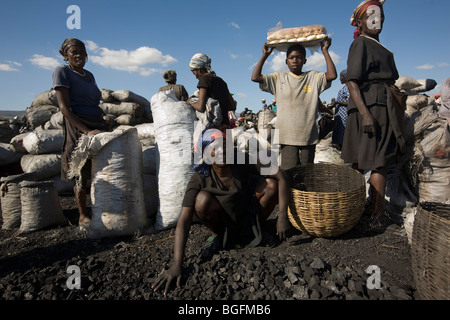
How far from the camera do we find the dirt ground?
1.68 meters

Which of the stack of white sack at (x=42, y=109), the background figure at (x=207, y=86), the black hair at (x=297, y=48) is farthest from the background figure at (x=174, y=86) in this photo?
the stack of white sack at (x=42, y=109)

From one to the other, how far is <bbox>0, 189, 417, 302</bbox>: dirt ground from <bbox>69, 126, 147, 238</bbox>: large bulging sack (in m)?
0.14

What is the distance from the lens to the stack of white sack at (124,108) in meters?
5.91

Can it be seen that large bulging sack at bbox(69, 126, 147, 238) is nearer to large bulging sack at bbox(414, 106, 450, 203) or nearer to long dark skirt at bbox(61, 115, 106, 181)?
long dark skirt at bbox(61, 115, 106, 181)

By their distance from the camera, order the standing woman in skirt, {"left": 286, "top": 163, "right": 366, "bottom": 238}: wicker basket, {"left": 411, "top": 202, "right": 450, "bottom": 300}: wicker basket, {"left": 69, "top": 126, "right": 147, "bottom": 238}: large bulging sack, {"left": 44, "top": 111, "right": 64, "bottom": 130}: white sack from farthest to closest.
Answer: {"left": 44, "top": 111, "right": 64, "bottom": 130}: white sack, {"left": 69, "top": 126, "right": 147, "bottom": 238}: large bulging sack, the standing woman in skirt, {"left": 286, "top": 163, "right": 366, "bottom": 238}: wicker basket, {"left": 411, "top": 202, "right": 450, "bottom": 300}: wicker basket

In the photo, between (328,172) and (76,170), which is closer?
(76,170)

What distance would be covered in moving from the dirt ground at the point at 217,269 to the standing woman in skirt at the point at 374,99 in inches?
20.9

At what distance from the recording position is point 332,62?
2.64m

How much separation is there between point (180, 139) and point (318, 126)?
1.48m

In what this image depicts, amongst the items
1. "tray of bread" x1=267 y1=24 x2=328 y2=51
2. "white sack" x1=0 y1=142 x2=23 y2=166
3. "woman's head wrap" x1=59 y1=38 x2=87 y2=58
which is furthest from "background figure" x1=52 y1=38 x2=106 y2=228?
"white sack" x1=0 y1=142 x2=23 y2=166

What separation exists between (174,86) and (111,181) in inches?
57.6

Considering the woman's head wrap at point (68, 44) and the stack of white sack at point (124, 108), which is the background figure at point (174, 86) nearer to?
the woman's head wrap at point (68, 44)
